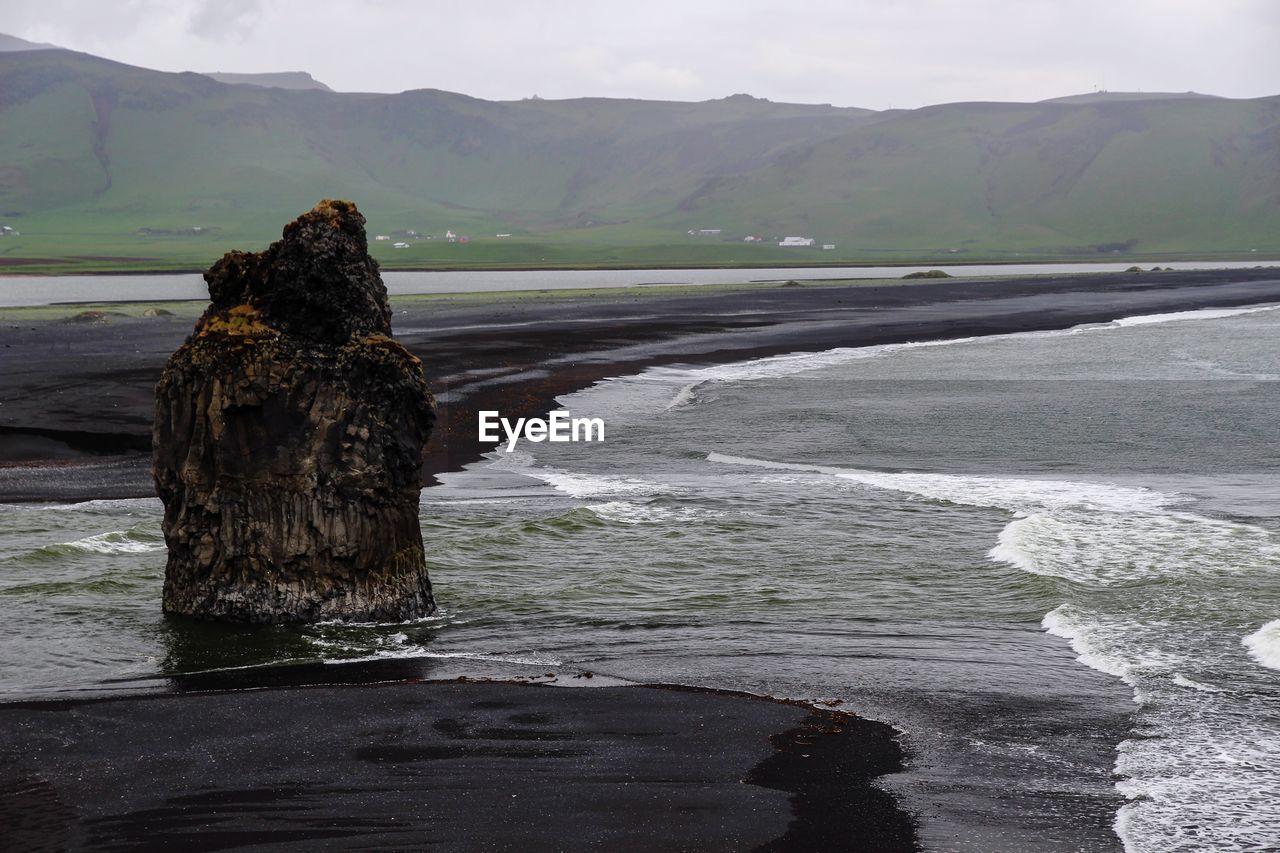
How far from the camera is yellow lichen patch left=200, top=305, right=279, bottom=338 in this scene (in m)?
14.2

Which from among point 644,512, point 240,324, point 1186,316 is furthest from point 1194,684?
point 1186,316

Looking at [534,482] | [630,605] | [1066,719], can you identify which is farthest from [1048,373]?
[1066,719]

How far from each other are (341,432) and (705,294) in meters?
81.0

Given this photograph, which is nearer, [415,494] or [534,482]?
[415,494]

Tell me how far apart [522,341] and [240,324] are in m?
37.3

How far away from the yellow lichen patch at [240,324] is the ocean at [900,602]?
2.97 meters

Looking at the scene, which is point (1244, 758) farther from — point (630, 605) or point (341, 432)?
point (341, 432)

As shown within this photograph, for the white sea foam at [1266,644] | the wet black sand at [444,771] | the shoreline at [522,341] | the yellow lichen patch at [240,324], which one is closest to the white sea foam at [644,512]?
the shoreline at [522,341]

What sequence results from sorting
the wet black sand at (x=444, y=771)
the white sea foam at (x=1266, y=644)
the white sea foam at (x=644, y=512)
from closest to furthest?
the wet black sand at (x=444, y=771), the white sea foam at (x=1266, y=644), the white sea foam at (x=644, y=512)

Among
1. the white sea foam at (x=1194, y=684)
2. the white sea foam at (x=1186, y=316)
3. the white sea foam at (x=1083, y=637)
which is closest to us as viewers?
the white sea foam at (x=1194, y=684)

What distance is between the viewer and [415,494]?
14.6m

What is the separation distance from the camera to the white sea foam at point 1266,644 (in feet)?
42.5

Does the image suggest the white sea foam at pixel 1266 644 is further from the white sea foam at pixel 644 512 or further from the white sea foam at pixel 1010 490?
the white sea foam at pixel 644 512

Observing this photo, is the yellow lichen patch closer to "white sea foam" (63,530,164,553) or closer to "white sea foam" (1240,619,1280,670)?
"white sea foam" (63,530,164,553)
